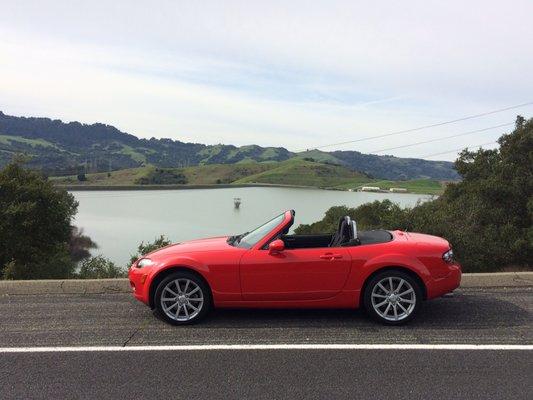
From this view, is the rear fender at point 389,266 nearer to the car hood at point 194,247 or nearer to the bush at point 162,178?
the car hood at point 194,247

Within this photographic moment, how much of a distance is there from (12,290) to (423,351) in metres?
5.87

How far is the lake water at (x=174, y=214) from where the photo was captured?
54781 mm

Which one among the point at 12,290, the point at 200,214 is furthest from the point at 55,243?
the point at 200,214

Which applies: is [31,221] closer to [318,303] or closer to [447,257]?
[318,303]

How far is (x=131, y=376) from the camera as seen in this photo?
4.11 meters

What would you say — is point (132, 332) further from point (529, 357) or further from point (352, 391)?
point (529, 357)

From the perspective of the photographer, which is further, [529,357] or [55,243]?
[55,243]

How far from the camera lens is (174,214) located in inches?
2699

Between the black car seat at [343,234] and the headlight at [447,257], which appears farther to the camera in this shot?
the black car seat at [343,234]

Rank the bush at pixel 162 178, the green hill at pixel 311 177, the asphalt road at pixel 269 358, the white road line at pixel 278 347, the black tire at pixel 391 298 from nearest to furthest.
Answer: the asphalt road at pixel 269 358
the white road line at pixel 278 347
the black tire at pixel 391 298
the bush at pixel 162 178
the green hill at pixel 311 177

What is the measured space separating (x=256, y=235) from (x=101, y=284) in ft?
9.09

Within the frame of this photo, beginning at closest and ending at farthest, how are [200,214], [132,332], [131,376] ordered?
[131,376] → [132,332] → [200,214]

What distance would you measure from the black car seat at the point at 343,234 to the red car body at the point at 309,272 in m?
0.22

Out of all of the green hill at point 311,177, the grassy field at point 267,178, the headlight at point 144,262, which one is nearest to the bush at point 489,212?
the headlight at point 144,262
